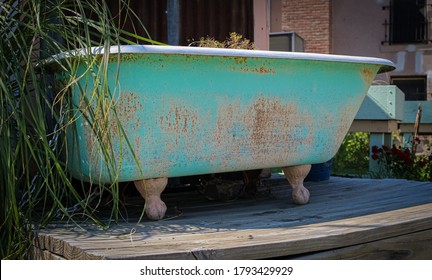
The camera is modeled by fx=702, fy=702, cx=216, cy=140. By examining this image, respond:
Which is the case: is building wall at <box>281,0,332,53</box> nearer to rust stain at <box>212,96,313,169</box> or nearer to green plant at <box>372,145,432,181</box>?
green plant at <box>372,145,432,181</box>

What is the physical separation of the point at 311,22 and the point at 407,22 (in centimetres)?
179

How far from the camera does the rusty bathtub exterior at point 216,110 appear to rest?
260 cm

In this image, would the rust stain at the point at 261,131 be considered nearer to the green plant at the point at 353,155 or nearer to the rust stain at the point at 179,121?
the rust stain at the point at 179,121

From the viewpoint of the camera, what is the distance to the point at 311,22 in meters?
12.6

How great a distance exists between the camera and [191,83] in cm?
273

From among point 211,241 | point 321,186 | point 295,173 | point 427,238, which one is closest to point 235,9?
point 321,186

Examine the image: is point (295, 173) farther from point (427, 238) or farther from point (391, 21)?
point (391, 21)

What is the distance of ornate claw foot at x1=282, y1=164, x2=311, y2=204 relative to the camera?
3.20m

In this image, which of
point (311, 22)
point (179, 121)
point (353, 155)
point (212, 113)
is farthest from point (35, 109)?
point (311, 22)

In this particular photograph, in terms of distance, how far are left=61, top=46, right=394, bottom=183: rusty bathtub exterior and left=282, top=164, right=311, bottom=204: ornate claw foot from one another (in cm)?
6

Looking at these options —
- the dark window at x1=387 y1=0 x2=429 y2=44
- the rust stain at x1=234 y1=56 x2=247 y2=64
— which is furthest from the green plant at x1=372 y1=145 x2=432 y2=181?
the dark window at x1=387 y1=0 x2=429 y2=44

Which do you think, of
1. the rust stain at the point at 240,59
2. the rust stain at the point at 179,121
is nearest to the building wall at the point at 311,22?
the rust stain at the point at 240,59

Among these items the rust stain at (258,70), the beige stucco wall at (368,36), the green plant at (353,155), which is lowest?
the green plant at (353,155)

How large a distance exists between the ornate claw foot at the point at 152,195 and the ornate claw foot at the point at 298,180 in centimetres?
70
